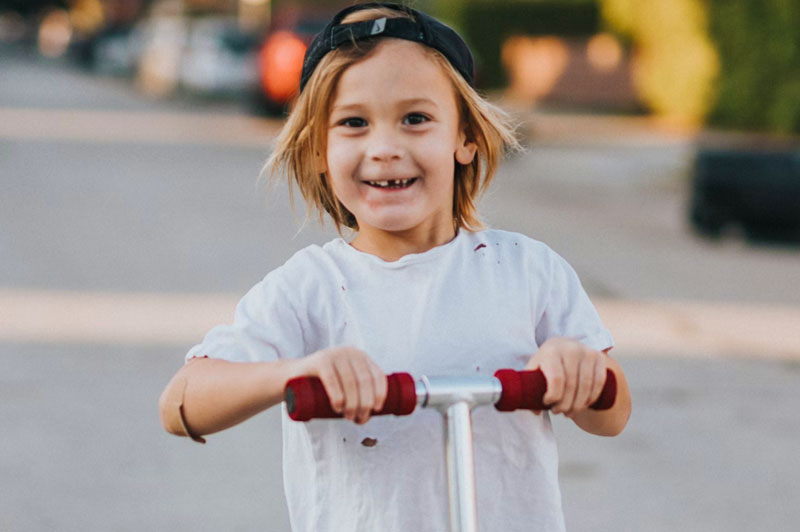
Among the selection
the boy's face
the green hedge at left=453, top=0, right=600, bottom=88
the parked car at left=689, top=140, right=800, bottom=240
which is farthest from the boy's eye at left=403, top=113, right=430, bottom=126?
the green hedge at left=453, top=0, right=600, bottom=88

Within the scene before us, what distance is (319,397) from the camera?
156 cm

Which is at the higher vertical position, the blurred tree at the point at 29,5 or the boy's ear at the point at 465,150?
the boy's ear at the point at 465,150

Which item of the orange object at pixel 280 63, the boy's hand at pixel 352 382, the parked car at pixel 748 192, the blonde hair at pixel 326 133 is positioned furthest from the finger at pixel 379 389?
the orange object at pixel 280 63

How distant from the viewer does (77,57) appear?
45.1 metres

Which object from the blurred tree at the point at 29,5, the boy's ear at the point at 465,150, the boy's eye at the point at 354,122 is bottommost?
the blurred tree at the point at 29,5

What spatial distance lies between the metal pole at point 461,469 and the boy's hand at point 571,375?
111 millimetres

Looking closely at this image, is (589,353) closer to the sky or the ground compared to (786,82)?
closer to the sky

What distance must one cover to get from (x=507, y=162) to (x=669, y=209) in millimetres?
4048

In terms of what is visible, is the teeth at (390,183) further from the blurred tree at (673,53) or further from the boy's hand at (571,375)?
the blurred tree at (673,53)

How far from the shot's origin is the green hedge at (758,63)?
545 inches

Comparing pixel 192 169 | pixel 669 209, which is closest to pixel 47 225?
pixel 192 169

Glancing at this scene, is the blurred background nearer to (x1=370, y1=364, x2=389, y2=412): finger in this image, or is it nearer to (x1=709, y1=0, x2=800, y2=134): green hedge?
(x1=709, y1=0, x2=800, y2=134): green hedge

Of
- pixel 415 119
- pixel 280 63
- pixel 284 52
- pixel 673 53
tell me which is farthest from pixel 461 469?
pixel 673 53

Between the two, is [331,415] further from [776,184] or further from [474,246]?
[776,184]
